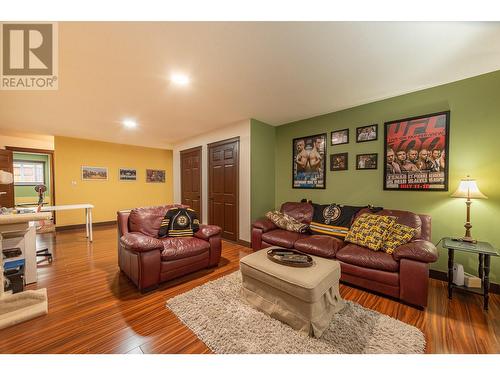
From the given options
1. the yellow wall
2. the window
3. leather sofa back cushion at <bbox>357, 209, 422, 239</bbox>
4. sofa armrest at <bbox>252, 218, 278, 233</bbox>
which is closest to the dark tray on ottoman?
sofa armrest at <bbox>252, 218, 278, 233</bbox>

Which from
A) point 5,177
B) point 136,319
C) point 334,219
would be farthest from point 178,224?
point 334,219

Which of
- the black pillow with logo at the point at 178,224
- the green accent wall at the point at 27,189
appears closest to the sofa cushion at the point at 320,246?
the black pillow with logo at the point at 178,224

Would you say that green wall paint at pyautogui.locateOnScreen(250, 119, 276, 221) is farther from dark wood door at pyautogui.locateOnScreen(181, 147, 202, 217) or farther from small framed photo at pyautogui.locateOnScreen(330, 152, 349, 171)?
dark wood door at pyautogui.locateOnScreen(181, 147, 202, 217)

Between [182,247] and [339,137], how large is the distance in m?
3.05

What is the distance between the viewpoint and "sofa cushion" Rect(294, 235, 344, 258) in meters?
2.30

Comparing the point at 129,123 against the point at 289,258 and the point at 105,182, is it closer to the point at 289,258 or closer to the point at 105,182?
the point at 105,182

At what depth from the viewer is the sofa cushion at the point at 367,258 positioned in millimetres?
1939

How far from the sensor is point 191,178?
5000mm

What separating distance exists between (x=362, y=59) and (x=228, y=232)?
3519 millimetres

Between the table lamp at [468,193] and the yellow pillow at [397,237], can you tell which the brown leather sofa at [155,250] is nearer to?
the yellow pillow at [397,237]

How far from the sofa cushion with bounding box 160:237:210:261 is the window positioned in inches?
335

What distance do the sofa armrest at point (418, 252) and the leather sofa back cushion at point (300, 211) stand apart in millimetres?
1351
